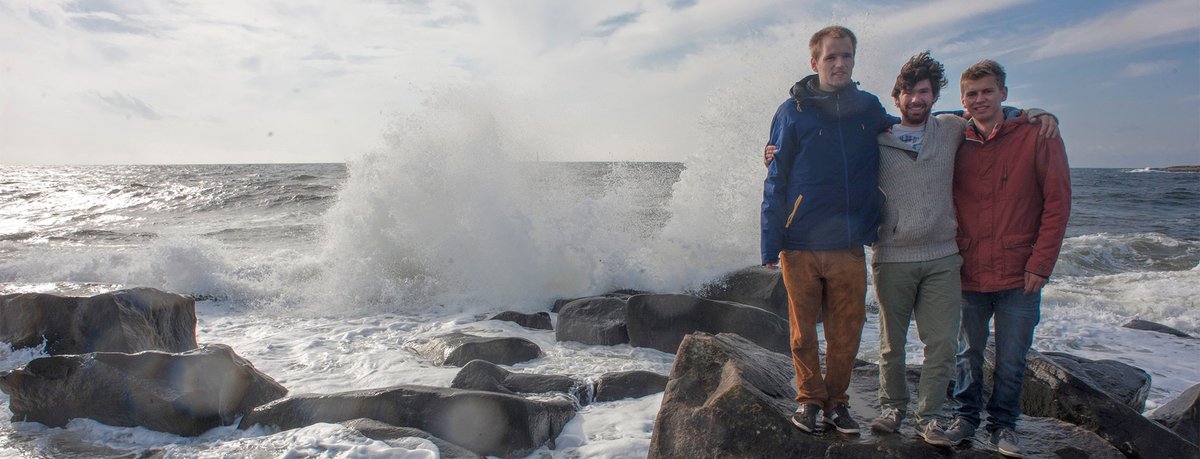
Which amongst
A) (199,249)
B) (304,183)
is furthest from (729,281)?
(304,183)

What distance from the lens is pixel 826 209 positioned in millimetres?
2811

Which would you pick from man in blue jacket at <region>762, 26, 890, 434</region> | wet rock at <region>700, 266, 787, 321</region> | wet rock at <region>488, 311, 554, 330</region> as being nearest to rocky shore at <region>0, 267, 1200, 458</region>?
man in blue jacket at <region>762, 26, 890, 434</region>

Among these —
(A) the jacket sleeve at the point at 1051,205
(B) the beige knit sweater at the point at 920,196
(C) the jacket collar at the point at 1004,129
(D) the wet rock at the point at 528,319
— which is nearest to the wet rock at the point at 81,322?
(D) the wet rock at the point at 528,319

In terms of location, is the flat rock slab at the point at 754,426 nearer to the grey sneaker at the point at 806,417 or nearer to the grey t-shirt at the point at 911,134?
the grey sneaker at the point at 806,417

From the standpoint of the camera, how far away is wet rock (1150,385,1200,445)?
4.09 meters

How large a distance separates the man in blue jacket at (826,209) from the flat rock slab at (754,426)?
0.11 metres

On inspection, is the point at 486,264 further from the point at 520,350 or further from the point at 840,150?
the point at 840,150

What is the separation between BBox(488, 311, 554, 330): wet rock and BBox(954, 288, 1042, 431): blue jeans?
17.2 ft

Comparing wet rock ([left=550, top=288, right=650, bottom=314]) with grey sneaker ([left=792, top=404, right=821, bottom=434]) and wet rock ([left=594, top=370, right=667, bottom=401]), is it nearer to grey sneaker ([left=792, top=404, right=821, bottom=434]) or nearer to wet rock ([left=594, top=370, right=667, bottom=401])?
wet rock ([left=594, top=370, right=667, bottom=401])

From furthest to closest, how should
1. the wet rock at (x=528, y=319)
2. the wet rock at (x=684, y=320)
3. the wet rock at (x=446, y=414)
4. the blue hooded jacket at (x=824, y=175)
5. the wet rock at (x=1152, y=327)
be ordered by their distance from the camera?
the wet rock at (x=1152, y=327) → the wet rock at (x=528, y=319) → the wet rock at (x=684, y=320) → the wet rock at (x=446, y=414) → the blue hooded jacket at (x=824, y=175)

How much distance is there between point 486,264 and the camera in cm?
979

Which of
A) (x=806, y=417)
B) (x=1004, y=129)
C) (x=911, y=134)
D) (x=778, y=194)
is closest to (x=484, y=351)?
(x=806, y=417)

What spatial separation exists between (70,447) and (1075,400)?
5.78 m

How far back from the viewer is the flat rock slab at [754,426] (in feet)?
9.16
